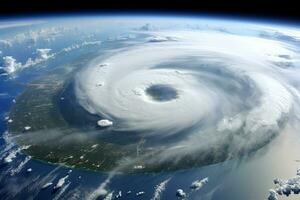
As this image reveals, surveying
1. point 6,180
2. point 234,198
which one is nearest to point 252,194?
point 234,198

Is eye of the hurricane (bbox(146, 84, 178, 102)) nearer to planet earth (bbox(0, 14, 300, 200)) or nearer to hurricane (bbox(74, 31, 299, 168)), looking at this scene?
hurricane (bbox(74, 31, 299, 168))

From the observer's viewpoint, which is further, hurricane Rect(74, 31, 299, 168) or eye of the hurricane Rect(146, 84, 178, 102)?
eye of the hurricane Rect(146, 84, 178, 102)

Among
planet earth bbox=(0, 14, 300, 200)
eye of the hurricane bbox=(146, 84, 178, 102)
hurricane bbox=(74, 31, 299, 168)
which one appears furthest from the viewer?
eye of the hurricane bbox=(146, 84, 178, 102)

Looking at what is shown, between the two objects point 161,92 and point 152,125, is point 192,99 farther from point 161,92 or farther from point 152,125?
point 152,125

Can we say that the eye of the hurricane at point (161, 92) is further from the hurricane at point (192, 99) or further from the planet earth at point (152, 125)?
the planet earth at point (152, 125)

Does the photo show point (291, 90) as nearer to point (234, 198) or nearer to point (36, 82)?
point (234, 198)

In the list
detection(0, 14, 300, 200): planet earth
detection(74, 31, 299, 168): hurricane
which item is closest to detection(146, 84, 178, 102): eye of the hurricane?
detection(74, 31, 299, 168): hurricane
